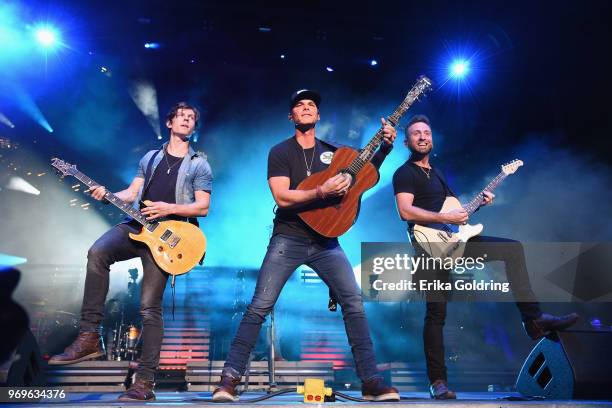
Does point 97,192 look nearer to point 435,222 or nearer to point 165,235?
point 165,235

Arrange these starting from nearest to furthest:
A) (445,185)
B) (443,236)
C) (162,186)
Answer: (162,186)
(443,236)
(445,185)

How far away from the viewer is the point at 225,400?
4090 millimetres

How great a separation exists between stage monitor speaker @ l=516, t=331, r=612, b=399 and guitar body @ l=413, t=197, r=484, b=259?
3.76 ft

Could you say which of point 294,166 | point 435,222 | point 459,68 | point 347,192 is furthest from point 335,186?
point 459,68

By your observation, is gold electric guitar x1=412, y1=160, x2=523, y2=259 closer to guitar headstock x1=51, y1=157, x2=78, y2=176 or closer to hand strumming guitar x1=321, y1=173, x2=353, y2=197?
hand strumming guitar x1=321, y1=173, x2=353, y2=197

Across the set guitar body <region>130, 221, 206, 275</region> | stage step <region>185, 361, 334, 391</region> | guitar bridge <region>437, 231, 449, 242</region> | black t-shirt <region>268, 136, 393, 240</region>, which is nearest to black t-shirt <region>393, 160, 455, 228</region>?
guitar bridge <region>437, 231, 449, 242</region>

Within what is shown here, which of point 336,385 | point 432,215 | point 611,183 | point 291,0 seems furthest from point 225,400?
point 611,183

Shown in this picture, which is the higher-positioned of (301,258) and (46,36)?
(46,36)

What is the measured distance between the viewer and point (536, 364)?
5191 mm

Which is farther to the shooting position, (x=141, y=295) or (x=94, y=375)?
(x=94, y=375)

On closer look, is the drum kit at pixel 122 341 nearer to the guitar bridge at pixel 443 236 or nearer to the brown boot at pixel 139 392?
the brown boot at pixel 139 392

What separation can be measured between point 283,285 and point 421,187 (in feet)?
5.95

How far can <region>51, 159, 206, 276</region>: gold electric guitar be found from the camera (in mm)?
4664

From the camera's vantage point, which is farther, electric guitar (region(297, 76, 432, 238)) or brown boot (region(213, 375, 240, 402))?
electric guitar (region(297, 76, 432, 238))
